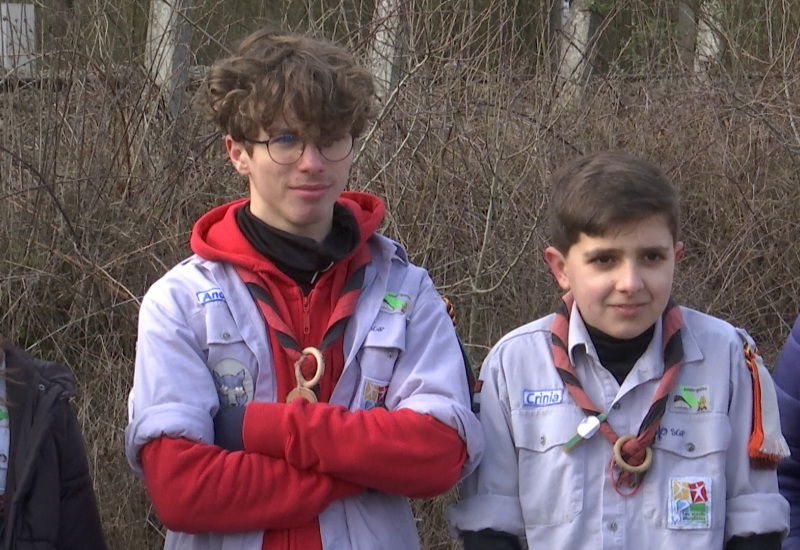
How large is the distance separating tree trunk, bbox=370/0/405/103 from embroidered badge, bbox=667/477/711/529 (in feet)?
10.3

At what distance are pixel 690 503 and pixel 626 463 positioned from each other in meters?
0.18

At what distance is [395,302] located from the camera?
8.97 feet

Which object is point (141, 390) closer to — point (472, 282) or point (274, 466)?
point (274, 466)

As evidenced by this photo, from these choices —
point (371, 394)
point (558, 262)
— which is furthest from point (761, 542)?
point (371, 394)

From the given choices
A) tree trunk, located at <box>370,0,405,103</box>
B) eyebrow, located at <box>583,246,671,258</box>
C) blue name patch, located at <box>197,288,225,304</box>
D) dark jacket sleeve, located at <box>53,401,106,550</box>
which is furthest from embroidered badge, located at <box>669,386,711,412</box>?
tree trunk, located at <box>370,0,405,103</box>

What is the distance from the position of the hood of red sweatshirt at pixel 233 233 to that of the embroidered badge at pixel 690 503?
3.30ft

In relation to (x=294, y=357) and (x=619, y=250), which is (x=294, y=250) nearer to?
(x=294, y=357)

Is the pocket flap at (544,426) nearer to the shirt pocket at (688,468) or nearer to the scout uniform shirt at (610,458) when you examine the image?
the scout uniform shirt at (610,458)

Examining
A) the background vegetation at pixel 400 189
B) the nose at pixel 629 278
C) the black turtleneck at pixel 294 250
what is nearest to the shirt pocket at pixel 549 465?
the nose at pixel 629 278

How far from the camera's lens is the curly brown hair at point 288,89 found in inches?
105

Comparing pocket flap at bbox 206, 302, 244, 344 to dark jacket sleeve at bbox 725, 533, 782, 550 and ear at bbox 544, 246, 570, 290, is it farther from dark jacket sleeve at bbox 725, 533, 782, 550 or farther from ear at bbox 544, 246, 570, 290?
dark jacket sleeve at bbox 725, 533, 782, 550

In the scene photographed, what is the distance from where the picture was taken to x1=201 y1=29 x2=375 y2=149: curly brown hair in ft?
8.73

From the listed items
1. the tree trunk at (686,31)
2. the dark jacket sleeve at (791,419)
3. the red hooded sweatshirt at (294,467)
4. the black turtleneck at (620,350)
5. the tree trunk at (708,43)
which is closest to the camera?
the red hooded sweatshirt at (294,467)

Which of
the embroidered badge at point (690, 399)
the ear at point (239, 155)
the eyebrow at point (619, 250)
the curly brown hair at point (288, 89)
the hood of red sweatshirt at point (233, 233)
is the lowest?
the embroidered badge at point (690, 399)
